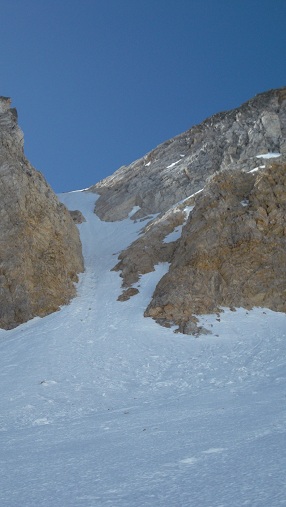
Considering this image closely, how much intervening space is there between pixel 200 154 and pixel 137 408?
37387 millimetres

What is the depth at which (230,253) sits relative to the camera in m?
26.4

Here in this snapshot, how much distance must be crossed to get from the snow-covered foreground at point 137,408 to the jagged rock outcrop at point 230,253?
113 cm

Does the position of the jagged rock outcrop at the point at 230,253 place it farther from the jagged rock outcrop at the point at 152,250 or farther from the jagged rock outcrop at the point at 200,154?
the jagged rock outcrop at the point at 200,154

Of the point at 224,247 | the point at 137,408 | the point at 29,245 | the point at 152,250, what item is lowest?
the point at 137,408

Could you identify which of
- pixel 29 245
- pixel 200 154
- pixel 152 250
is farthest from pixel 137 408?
pixel 200 154

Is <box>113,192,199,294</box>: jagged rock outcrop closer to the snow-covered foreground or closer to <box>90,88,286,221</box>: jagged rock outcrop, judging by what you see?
the snow-covered foreground

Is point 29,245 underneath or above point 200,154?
underneath

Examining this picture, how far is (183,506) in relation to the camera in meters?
4.70

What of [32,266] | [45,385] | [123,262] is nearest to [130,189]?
[123,262]

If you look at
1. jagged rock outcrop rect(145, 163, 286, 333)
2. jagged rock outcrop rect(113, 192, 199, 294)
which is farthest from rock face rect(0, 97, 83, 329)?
jagged rock outcrop rect(145, 163, 286, 333)

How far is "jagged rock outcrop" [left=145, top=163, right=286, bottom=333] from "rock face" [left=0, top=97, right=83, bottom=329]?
7059mm

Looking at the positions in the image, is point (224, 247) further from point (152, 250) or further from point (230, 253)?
point (152, 250)

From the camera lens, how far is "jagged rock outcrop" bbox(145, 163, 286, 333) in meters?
24.2

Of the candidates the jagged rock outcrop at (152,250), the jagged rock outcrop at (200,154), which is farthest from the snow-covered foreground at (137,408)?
the jagged rock outcrop at (200,154)
